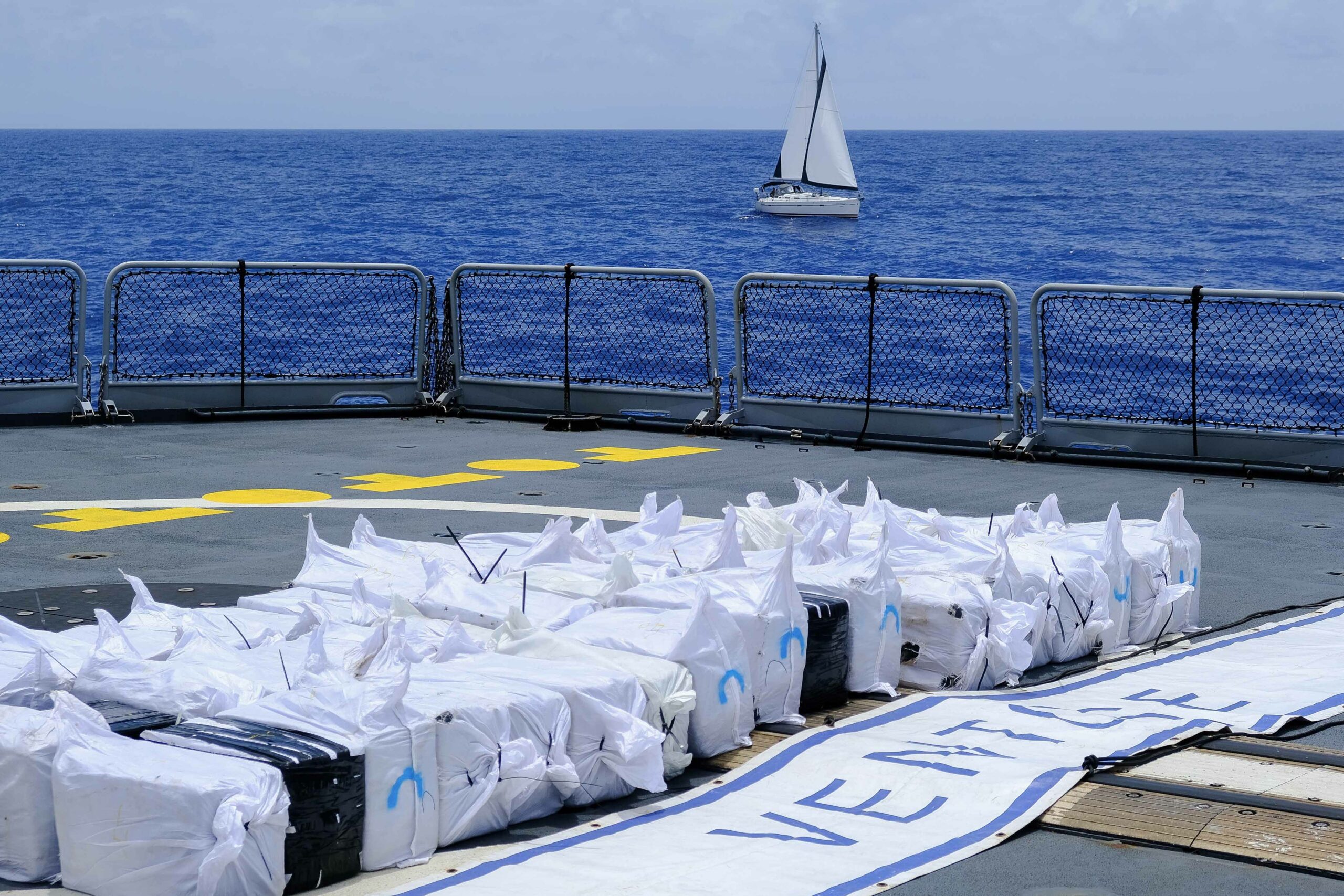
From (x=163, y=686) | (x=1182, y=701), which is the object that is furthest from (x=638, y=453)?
(x=163, y=686)

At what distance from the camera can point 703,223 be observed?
307 feet

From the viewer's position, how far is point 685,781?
18.3 ft

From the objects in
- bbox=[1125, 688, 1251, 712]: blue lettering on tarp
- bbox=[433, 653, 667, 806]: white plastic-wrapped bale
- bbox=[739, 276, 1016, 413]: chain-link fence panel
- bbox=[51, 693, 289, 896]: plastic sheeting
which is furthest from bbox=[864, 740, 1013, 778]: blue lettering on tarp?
bbox=[739, 276, 1016, 413]: chain-link fence panel

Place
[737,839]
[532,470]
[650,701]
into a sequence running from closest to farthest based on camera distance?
[737,839] < [650,701] < [532,470]

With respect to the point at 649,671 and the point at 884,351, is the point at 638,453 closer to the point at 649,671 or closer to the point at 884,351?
the point at 649,671

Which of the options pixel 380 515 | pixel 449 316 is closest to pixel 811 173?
pixel 449 316

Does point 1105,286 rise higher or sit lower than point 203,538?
higher

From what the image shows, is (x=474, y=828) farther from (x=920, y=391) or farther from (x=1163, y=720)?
(x=920, y=391)

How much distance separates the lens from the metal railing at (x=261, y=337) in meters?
15.2

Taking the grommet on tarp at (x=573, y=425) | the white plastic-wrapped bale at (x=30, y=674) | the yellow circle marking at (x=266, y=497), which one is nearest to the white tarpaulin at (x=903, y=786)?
the white plastic-wrapped bale at (x=30, y=674)

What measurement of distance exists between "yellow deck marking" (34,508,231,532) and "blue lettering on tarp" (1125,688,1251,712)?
6.09m

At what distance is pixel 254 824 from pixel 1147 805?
279 centimetres

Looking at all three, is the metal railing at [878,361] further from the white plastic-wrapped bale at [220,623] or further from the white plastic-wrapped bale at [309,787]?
the white plastic-wrapped bale at [309,787]

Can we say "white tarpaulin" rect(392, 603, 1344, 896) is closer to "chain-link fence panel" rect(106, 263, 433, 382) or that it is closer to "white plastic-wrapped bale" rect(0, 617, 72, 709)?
"white plastic-wrapped bale" rect(0, 617, 72, 709)
